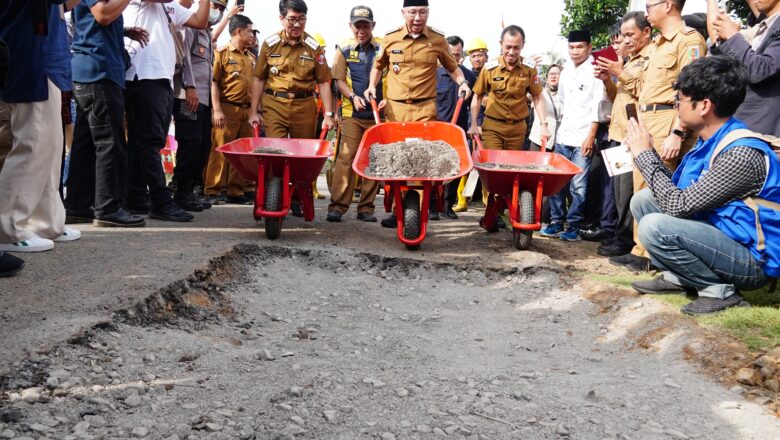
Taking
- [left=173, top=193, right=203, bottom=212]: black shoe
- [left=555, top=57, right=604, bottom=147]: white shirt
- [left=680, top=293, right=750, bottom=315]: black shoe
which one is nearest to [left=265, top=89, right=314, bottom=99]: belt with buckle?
[left=173, top=193, right=203, bottom=212]: black shoe

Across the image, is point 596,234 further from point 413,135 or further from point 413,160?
point 413,160

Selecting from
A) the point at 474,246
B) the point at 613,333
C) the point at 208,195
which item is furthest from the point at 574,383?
the point at 208,195

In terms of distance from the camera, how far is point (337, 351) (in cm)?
307

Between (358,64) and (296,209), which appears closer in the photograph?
(296,209)

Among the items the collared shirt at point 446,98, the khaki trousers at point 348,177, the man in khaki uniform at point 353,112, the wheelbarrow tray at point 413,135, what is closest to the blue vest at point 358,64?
the man in khaki uniform at point 353,112

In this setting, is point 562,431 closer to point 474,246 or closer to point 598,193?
point 474,246

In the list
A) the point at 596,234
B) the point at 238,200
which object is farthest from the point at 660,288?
the point at 238,200

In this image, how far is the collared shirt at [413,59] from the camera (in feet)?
19.9

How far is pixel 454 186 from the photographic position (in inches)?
308

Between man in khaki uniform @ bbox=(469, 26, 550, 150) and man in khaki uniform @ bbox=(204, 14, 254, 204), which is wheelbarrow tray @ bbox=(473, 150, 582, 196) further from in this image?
man in khaki uniform @ bbox=(204, 14, 254, 204)

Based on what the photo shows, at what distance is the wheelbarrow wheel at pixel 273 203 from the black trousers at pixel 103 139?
1052mm

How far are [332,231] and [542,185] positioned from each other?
71.8 inches

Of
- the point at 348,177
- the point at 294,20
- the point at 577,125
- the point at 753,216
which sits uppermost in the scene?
the point at 294,20

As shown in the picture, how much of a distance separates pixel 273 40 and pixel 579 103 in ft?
9.92
